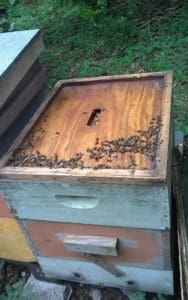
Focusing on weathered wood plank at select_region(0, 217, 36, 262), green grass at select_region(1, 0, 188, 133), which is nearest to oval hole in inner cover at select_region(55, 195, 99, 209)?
weathered wood plank at select_region(0, 217, 36, 262)

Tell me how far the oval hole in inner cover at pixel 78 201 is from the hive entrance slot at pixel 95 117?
0.30m

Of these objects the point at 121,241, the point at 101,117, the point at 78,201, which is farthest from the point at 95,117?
the point at 121,241

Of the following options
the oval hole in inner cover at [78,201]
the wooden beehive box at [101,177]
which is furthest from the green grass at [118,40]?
the oval hole in inner cover at [78,201]

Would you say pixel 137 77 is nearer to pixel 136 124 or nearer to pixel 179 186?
pixel 136 124

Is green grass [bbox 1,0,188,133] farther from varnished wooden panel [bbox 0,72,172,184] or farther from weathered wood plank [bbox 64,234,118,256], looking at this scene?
weathered wood plank [bbox 64,234,118,256]

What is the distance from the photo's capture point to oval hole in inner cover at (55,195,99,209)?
3.81ft

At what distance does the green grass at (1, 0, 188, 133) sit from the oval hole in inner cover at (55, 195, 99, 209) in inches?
65.7

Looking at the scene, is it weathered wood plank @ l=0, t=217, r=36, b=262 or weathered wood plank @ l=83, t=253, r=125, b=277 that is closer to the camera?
weathered wood plank @ l=83, t=253, r=125, b=277

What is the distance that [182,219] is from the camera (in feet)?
4.54

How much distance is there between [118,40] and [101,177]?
2.60 m

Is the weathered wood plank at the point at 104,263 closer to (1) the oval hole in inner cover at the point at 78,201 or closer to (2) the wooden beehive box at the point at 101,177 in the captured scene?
(2) the wooden beehive box at the point at 101,177

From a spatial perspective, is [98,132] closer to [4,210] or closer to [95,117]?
[95,117]

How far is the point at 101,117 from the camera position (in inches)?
53.2

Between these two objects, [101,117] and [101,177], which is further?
[101,117]
